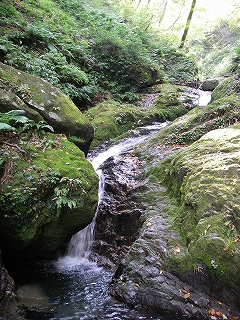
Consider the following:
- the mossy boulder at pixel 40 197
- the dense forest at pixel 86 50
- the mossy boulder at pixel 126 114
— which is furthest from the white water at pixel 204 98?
the mossy boulder at pixel 40 197

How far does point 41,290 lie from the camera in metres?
4.86

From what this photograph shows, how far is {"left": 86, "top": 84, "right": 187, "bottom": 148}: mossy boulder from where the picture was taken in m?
10.9

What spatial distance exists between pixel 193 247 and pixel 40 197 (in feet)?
9.78

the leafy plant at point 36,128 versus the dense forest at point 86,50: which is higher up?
the dense forest at point 86,50

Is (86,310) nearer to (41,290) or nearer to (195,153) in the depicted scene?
(41,290)

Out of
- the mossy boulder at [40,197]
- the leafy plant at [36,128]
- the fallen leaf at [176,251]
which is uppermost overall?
the leafy plant at [36,128]

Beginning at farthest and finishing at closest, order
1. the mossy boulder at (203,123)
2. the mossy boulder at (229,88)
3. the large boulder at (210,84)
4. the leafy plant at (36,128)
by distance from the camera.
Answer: the large boulder at (210,84) < the mossy boulder at (229,88) < the mossy boulder at (203,123) < the leafy plant at (36,128)

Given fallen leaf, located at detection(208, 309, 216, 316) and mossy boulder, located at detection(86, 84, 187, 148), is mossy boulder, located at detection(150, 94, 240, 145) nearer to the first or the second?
mossy boulder, located at detection(86, 84, 187, 148)

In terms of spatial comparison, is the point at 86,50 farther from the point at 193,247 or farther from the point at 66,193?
the point at 193,247

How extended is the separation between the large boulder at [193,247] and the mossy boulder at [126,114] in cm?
537

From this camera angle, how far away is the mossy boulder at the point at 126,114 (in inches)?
428

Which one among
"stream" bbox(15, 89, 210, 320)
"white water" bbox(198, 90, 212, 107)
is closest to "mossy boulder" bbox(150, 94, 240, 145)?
"stream" bbox(15, 89, 210, 320)

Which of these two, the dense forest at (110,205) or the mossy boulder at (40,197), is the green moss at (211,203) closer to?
the dense forest at (110,205)

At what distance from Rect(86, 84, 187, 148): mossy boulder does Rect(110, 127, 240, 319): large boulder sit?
5373 millimetres
